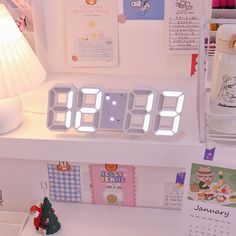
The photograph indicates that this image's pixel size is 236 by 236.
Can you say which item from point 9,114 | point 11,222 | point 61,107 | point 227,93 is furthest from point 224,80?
point 11,222

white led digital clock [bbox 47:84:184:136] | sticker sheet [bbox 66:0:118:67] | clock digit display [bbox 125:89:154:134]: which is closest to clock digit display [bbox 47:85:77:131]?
white led digital clock [bbox 47:84:184:136]

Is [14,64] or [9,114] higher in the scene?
[14,64]

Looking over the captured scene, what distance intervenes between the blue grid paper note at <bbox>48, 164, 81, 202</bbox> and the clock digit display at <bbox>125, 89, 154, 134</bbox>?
8.5 inches

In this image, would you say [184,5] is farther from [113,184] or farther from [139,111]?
[113,184]

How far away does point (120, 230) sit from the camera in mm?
1052

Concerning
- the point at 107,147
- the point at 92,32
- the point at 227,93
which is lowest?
the point at 107,147

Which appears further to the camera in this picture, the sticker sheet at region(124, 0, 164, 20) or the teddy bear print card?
the sticker sheet at region(124, 0, 164, 20)

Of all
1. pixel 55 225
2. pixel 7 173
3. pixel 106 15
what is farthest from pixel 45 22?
pixel 55 225

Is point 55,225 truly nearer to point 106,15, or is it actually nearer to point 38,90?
point 38,90

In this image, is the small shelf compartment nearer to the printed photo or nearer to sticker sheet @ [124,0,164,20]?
the printed photo

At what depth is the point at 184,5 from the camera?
3.59ft

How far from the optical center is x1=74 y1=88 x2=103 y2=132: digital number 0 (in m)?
0.95

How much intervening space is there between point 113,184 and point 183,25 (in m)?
0.43

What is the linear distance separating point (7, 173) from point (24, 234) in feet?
0.55
